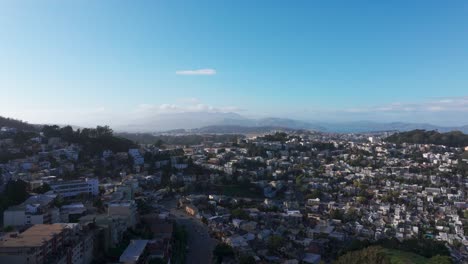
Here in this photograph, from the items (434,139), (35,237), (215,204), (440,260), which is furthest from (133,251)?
(434,139)

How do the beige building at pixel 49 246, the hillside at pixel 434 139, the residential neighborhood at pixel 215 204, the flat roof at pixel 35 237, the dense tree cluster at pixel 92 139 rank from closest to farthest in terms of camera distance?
the beige building at pixel 49 246
the flat roof at pixel 35 237
the residential neighborhood at pixel 215 204
the dense tree cluster at pixel 92 139
the hillside at pixel 434 139

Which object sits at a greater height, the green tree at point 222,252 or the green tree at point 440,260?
the green tree at point 440,260

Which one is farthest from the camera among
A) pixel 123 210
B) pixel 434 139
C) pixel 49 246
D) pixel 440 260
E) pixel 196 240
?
pixel 434 139

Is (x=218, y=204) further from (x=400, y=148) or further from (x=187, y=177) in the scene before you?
(x=400, y=148)

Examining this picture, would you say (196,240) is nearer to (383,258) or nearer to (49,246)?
(49,246)

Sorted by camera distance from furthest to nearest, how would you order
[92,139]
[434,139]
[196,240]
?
[434,139], [92,139], [196,240]

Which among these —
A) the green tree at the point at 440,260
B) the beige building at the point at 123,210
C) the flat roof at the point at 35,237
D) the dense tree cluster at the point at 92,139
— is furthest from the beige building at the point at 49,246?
the dense tree cluster at the point at 92,139

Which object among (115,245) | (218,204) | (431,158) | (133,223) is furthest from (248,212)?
(431,158)

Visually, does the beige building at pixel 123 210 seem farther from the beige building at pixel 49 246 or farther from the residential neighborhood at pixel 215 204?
the beige building at pixel 49 246
